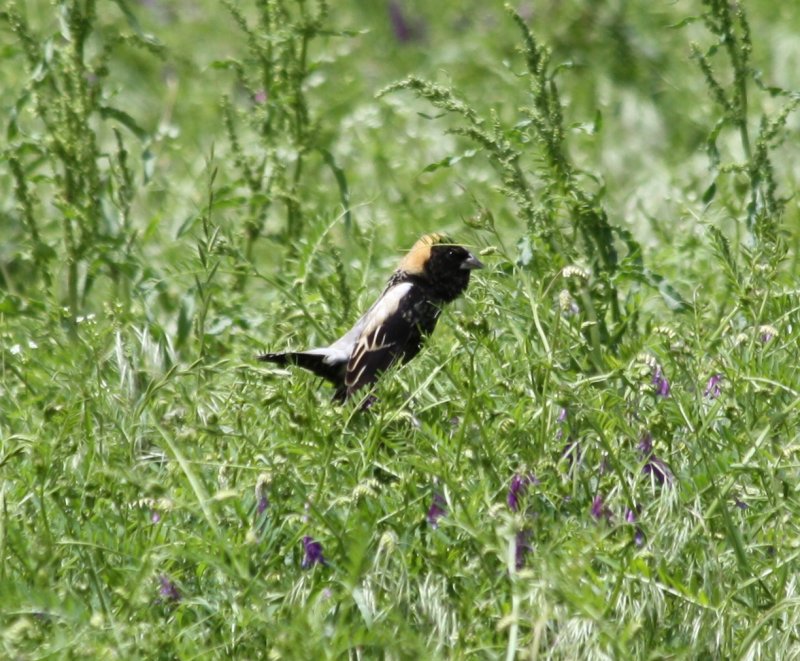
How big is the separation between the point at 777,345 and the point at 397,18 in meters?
5.92

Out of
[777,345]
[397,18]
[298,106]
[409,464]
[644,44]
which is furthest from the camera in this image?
[397,18]

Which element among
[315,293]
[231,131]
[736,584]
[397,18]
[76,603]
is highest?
[397,18]

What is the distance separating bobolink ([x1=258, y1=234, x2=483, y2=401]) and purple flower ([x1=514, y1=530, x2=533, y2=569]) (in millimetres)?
1016

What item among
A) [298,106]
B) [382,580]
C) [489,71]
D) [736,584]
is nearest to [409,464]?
[382,580]

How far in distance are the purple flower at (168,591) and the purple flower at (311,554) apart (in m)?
0.25

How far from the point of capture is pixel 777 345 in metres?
3.28

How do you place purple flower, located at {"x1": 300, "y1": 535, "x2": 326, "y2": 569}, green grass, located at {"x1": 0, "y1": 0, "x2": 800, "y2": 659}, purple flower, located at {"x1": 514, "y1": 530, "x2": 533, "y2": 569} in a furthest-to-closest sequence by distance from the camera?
purple flower, located at {"x1": 300, "y1": 535, "x2": 326, "y2": 569}, purple flower, located at {"x1": 514, "y1": 530, "x2": 533, "y2": 569}, green grass, located at {"x1": 0, "y1": 0, "x2": 800, "y2": 659}

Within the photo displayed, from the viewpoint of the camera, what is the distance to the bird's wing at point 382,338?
155 inches

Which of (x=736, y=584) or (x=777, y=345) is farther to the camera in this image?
(x=777, y=345)

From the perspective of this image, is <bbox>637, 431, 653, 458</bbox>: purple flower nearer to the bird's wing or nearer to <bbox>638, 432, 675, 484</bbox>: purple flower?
<bbox>638, 432, 675, 484</bbox>: purple flower

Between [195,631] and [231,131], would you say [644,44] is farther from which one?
[195,631]

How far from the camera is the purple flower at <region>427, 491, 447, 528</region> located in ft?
9.56

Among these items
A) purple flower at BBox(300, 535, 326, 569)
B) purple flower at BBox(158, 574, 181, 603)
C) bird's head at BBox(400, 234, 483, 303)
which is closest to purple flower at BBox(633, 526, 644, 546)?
purple flower at BBox(300, 535, 326, 569)

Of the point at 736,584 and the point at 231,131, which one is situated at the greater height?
the point at 231,131
